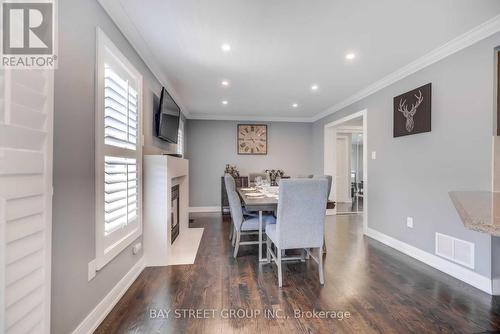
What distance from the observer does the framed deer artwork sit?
2.62m

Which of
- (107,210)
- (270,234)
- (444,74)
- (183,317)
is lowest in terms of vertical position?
(183,317)

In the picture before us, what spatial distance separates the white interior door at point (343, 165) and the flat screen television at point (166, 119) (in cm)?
472

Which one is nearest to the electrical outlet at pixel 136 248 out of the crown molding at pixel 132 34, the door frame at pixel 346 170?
the crown molding at pixel 132 34

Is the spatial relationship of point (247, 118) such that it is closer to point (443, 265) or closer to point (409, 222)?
point (409, 222)

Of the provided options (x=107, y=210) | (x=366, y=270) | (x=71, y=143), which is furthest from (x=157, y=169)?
(x=366, y=270)

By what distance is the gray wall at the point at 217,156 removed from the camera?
18.4 feet

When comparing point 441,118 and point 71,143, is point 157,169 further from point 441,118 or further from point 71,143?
point 441,118

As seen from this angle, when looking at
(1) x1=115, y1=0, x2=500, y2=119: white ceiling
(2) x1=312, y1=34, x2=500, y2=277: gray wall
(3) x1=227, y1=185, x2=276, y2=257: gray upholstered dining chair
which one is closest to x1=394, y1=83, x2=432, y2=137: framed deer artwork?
(2) x1=312, y1=34, x2=500, y2=277: gray wall

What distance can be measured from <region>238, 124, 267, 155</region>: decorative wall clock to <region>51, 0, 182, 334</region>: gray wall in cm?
415

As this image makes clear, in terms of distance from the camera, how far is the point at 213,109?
16.6ft

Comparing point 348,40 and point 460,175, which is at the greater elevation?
point 348,40

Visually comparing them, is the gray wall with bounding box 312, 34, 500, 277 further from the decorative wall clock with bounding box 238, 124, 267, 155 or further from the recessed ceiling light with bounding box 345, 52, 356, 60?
the decorative wall clock with bounding box 238, 124, 267, 155

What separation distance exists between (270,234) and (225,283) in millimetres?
649

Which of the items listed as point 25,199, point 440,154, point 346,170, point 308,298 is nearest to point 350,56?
point 440,154
